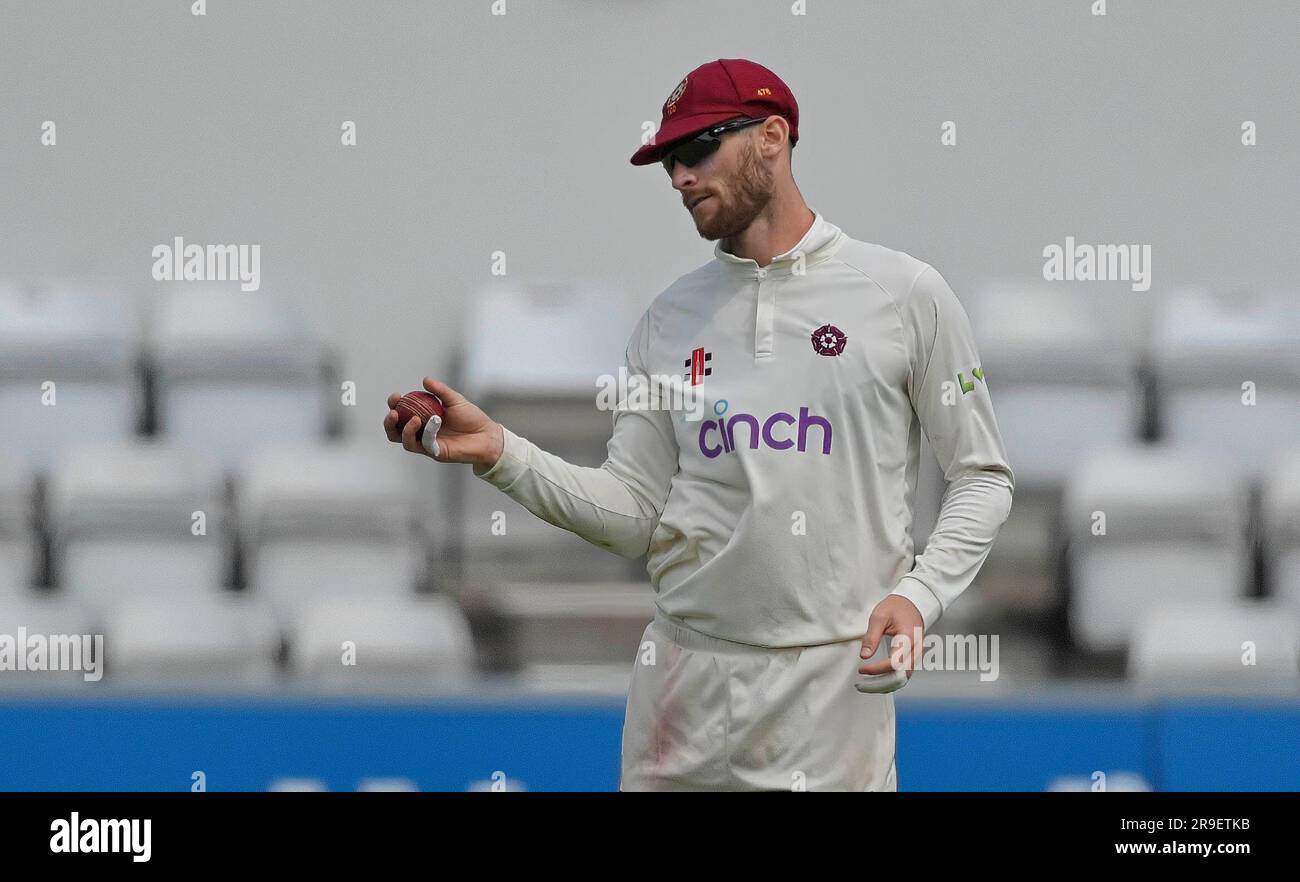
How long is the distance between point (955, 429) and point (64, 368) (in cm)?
193

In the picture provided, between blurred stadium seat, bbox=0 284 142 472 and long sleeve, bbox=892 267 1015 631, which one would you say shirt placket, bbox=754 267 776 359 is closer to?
long sleeve, bbox=892 267 1015 631

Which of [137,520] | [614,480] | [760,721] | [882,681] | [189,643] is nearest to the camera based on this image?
[882,681]

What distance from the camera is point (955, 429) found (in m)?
1.77

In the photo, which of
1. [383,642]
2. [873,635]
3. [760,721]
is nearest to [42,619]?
[383,642]

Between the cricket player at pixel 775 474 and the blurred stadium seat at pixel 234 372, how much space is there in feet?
4.59

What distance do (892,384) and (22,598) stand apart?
1862 millimetres

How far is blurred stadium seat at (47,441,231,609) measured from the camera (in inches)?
119

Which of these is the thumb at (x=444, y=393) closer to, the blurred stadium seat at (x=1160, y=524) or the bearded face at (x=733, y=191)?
the bearded face at (x=733, y=191)

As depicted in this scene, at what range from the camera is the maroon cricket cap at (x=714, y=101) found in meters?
1.77

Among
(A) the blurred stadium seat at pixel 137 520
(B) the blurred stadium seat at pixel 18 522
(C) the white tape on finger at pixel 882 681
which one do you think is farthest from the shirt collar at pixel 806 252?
(B) the blurred stadium seat at pixel 18 522

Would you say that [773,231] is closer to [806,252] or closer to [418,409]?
[806,252]

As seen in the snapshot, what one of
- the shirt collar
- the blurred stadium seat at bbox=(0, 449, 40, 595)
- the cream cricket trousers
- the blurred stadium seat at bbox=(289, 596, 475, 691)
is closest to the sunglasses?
the shirt collar

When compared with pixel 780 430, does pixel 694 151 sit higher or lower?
higher

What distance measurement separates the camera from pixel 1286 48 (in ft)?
10.4
